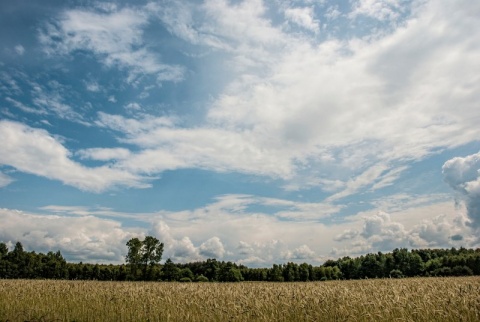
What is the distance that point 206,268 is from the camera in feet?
297

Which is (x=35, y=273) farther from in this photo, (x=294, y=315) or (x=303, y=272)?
(x=294, y=315)

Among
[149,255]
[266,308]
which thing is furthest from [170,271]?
[266,308]

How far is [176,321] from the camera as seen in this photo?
428 inches

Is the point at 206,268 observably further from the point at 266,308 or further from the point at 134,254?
the point at 266,308

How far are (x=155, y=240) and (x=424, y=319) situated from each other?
76.3 m

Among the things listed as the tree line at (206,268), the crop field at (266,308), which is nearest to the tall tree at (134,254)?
the tree line at (206,268)

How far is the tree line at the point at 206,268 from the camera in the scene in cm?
7908

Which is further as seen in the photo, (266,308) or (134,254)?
(134,254)

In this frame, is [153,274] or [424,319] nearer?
[424,319]

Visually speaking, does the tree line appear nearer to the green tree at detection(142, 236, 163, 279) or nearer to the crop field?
the green tree at detection(142, 236, 163, 279)

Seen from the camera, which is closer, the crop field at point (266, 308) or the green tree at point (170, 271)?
the crop field at point (266, 308)

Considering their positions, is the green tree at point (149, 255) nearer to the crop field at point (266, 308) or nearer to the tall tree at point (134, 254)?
the tall tree at point (134, 254)

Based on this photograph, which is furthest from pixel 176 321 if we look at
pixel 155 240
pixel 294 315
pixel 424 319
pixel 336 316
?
pixel 155 240

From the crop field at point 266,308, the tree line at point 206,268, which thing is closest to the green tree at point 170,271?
the tree line at point 206,268
